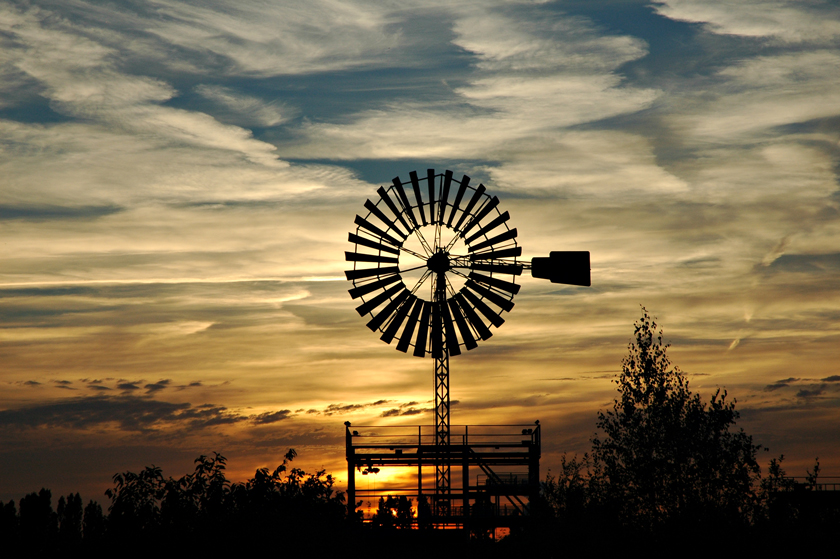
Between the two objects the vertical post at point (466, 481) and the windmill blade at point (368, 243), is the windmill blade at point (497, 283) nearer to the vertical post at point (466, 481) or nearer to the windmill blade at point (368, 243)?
the windmill blade at point (368, 243)

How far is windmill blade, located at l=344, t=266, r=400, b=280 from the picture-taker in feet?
102

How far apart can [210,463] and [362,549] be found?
6085 mm

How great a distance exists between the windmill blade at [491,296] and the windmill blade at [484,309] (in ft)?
0.78

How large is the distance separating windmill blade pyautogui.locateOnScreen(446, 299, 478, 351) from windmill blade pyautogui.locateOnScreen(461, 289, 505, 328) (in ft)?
2.16

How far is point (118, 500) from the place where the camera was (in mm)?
22969

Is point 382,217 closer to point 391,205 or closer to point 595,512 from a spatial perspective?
point 391,205

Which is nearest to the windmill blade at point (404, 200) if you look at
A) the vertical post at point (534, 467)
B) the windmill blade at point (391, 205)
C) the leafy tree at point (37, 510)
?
the windmill blade at point (391, 205)

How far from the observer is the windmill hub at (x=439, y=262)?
30484 mm

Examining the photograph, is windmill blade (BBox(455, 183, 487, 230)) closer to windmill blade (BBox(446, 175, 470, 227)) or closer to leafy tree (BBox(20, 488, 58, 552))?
windmill blade (BBox(446, 175, 470, 227))

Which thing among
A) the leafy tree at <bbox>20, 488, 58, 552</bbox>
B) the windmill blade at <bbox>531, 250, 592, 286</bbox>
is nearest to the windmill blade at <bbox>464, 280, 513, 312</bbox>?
the windmill blade at <bbox>531, 250, 592, 286</bbox>

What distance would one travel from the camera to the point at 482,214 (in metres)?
30.9

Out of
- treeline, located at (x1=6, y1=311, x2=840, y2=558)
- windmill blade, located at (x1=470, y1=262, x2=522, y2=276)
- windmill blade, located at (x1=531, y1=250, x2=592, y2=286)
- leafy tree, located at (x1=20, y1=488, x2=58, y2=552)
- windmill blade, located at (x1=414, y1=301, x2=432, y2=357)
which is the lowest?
leafy tree, located at (x1=20, y1=488, x2=58, y2=552)

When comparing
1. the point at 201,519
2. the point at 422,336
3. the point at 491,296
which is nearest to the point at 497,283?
the point at 491,296

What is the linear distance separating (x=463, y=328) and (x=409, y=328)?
2124 mm
